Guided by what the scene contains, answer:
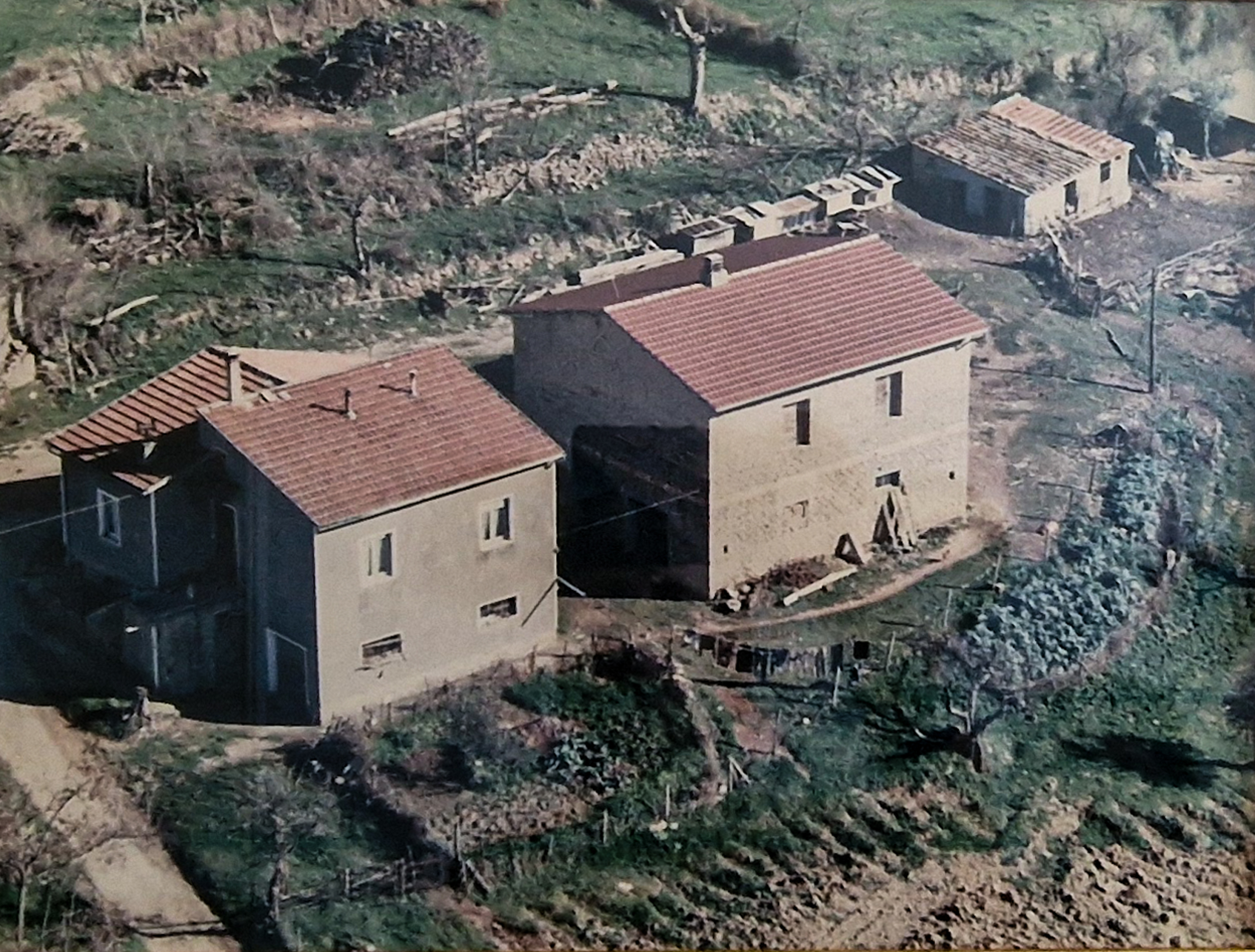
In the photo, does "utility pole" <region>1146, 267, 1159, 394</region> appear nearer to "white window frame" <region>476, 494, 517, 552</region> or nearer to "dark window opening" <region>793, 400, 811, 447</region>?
"dark window opening" <region>793, 400, 811, 447</region>

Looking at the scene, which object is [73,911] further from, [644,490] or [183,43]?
[183,43]

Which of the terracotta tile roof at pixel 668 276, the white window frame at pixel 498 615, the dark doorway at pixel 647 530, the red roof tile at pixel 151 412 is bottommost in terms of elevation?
the white window frame at pixel 498 615

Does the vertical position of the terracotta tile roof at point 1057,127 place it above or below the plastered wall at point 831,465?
above

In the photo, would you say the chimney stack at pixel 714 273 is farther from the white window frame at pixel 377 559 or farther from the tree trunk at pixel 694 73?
the white window frame at pixel 377 559

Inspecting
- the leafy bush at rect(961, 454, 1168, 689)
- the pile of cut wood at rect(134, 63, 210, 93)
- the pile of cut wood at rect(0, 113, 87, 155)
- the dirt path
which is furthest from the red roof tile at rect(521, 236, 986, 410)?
the dirt path

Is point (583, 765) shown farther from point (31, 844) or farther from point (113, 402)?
point (113, 402)

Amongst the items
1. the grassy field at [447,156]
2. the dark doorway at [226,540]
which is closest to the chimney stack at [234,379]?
the grassy field at [447,156]

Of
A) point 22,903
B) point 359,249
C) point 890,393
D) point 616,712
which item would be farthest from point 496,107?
point 22,903
